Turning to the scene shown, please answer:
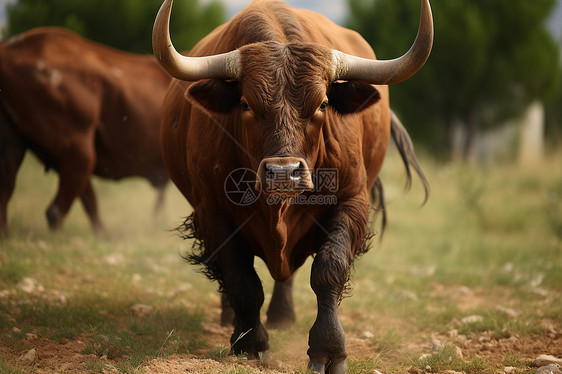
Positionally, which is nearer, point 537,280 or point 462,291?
point 462,291

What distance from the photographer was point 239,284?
3.86 meters

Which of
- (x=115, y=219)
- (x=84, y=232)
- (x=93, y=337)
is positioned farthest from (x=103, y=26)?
(x=93, y=337)

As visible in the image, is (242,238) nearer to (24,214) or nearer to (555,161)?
(24,214)

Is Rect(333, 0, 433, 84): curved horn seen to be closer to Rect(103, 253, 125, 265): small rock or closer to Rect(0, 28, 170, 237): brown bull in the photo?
Rect(103, 253, 125, 265): small rock

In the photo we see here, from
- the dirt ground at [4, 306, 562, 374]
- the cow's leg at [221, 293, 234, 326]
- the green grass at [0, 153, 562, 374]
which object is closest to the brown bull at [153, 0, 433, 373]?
the dirt ground at [4, 306, 562, 374]

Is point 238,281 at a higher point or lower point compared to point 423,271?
higher

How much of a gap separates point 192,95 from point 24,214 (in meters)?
5.79

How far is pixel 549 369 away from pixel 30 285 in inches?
158

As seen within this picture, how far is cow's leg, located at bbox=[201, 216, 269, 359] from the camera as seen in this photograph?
12.7 ft

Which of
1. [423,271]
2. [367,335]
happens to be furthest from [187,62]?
[423,271]

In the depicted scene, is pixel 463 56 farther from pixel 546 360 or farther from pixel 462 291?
pixel 546 360

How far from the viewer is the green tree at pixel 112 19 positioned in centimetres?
1311

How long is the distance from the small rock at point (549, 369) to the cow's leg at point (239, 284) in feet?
5.27

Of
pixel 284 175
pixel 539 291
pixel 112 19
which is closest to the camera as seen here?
pixel 284 175
